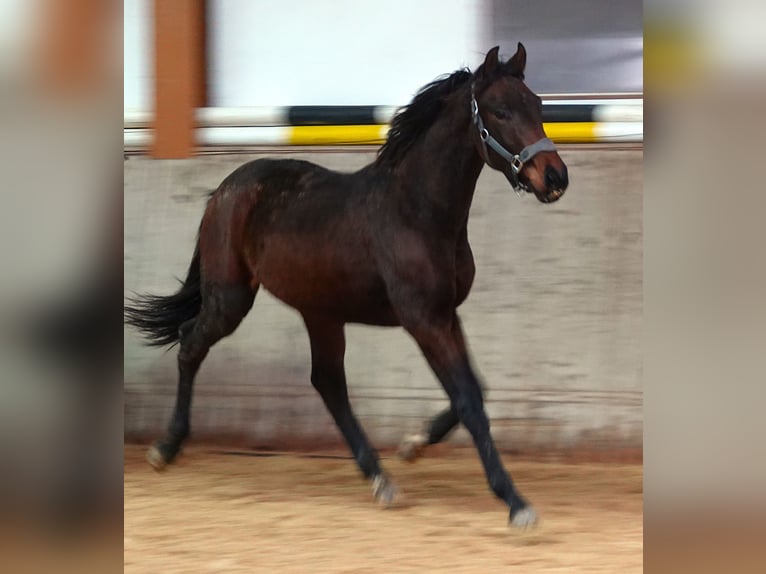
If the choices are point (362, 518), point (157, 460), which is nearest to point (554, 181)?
point (362, 518)

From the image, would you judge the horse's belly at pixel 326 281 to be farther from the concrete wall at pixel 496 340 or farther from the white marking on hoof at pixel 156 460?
the white marking on hoof at pixel 156 460

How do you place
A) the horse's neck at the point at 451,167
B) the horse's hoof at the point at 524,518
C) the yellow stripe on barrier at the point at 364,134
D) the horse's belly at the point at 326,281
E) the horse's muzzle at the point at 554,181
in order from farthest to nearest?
the yellow stripe on barrier at the point at 364,134 → the horse's belly at the point at 326,281 → the horse's neck at the point at 451,167 → the horse's hoof at the point at 524,518 → the horse's muzzle at the point at 554,181

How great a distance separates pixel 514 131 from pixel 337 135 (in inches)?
41.9

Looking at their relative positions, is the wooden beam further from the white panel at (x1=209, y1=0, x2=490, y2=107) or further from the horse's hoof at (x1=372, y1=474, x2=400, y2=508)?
the horse's hoof at (x1=372, y1=474, x2=400, y2=508)

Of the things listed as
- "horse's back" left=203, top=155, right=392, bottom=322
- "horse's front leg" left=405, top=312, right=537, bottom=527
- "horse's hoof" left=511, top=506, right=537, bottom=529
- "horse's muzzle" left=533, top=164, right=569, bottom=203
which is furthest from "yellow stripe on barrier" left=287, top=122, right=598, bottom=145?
"horse's hoof" left=511, top=506, right=537, bottom=529

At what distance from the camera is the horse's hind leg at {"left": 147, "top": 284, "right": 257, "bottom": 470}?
3.92 m

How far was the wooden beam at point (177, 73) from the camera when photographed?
406 centimetres

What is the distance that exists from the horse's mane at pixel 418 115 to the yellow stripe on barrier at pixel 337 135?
0.43 meters

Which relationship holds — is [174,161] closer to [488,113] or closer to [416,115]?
[416,115]

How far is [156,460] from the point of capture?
13.1 feet

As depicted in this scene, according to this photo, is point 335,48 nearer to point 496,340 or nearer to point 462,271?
point 462,271

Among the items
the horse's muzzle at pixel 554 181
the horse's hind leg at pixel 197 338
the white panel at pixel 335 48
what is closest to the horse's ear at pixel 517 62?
the horse's muzzle at pixel 554 181

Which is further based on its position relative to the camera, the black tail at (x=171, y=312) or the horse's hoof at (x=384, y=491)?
the black tail at (x=171, y=312)

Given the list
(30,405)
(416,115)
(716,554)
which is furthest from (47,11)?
(716,554)
